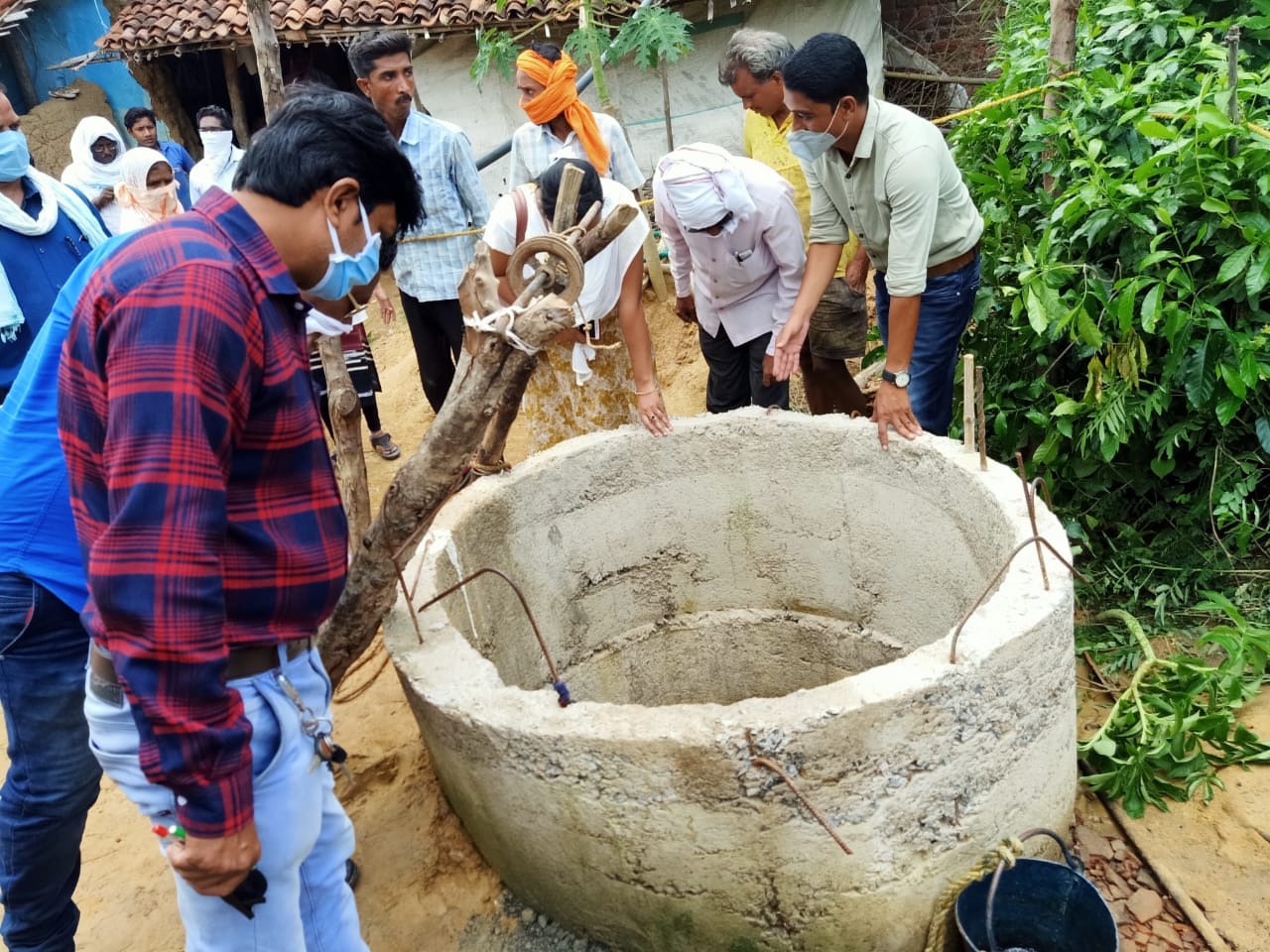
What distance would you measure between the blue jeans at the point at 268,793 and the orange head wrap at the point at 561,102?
2699mm

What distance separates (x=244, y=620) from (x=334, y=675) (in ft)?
3.54

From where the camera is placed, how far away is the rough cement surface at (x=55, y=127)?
10609 millimetres

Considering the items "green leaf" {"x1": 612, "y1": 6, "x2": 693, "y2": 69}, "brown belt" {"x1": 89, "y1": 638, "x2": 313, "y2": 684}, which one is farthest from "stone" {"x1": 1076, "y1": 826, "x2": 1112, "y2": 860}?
"green leaf" {"x1": 612, "y1": 6, "x2": 693, "y2": 69}

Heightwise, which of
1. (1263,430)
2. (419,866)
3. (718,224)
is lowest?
(419,866)

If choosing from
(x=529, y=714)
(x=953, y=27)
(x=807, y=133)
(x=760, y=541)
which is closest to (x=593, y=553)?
(x=760, y=541)

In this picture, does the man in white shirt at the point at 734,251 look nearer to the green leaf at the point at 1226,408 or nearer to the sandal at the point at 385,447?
the green leaf at the point at 1226,408

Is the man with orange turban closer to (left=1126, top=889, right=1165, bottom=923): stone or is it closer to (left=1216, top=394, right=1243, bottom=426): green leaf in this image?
(left=1216, top=394, right=1243, bottom=426): green leaf

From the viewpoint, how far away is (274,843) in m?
1.58

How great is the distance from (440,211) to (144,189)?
4.56 ft

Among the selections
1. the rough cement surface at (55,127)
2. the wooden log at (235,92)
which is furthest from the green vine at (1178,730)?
the rough cement surface at (55,127)

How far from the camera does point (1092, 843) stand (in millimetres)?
2684

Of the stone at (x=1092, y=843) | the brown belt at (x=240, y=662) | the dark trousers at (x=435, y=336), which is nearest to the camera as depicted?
the brown belt at (x=240, y=662)

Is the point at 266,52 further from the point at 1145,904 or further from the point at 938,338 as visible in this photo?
the point at 1145,904

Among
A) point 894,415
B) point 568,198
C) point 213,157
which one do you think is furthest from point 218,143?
point 894,415
